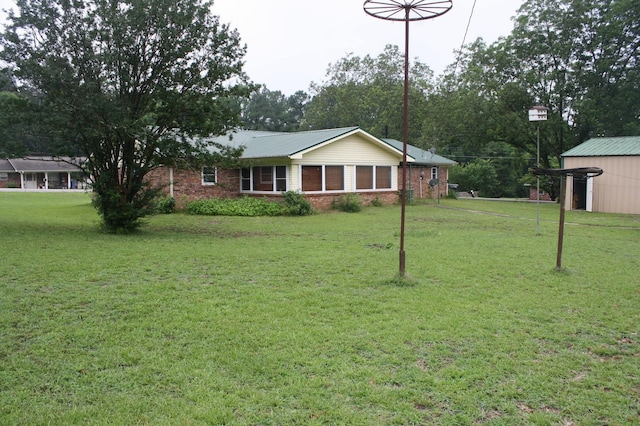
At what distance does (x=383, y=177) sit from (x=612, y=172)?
10128 millimetres

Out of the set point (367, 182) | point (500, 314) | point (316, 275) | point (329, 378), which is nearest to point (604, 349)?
point (500, 314)

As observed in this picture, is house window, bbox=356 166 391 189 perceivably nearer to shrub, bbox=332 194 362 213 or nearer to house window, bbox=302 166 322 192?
shrub, bbox=332 194 362 213

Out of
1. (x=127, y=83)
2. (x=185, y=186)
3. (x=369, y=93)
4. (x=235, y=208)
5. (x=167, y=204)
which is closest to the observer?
(x=127, y=83)

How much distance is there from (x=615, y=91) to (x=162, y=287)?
91.0 feet

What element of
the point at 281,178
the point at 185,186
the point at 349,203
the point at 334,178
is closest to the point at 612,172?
the point at 349,203

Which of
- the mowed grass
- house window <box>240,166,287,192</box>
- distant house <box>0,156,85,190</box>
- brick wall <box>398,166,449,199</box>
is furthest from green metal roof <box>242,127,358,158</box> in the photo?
distant house <box>0,156,85,190</box>

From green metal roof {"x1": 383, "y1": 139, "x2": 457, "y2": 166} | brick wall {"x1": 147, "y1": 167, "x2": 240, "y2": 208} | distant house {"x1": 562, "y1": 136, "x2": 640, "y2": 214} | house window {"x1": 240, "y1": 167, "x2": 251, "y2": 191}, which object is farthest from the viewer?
green metal roof {"x1": 383, "y1": 139, "x2": 457, "y2": 166}

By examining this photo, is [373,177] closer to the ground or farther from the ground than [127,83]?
closer to the ground

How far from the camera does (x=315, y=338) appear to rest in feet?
15.7

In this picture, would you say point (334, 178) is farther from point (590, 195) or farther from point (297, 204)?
point (590, 195)

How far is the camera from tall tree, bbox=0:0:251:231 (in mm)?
11578

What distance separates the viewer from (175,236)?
1255 cm

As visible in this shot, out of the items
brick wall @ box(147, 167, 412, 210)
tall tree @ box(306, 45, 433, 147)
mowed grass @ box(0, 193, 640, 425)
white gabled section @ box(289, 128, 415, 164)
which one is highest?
tall tree @ box(306, 45, 433, 147)

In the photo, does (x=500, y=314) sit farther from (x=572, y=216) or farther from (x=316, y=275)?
→ (x=572, y=216)
